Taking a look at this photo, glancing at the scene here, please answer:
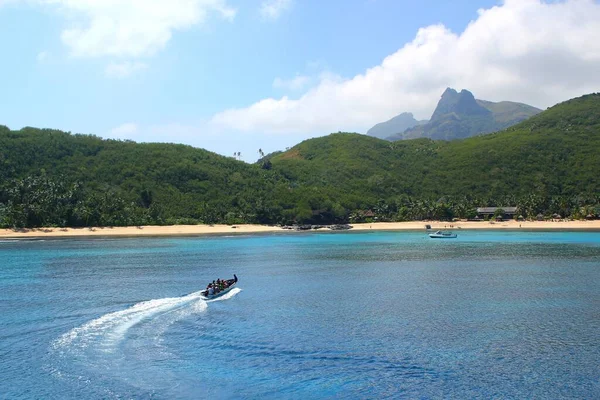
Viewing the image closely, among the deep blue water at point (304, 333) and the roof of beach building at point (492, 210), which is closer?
the deep blue water at point (304, 333)

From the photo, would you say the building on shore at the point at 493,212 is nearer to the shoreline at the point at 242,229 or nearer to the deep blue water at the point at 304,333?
the shoreline at the point at 242,229

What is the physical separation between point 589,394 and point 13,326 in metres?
Result: 34.2

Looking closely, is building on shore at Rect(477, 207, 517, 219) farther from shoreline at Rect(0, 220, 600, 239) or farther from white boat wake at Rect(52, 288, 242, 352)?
white boat wake at Rect(52, 288, 242, 352)

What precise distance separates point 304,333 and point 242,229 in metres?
115

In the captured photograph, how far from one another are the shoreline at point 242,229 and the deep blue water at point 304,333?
64822 millimetres

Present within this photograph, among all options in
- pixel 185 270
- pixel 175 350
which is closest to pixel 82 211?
pixel 185 270

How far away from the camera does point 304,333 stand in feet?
104

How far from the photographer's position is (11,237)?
377ft

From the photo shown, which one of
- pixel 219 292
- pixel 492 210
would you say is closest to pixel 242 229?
pixel 492 210

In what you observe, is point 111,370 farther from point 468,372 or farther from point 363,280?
point 363,280

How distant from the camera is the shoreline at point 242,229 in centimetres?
12214

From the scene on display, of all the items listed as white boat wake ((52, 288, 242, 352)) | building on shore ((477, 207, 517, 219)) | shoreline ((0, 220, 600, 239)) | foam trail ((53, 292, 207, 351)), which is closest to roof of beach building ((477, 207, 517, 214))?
building on shore ((477, 207, 517, 219))

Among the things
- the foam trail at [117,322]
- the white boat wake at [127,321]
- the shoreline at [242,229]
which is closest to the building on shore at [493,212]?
the shoreline at [242,229]

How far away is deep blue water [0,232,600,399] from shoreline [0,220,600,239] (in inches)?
2552
